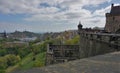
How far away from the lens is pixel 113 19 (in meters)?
55.4

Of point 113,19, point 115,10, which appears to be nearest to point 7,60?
point 113,19

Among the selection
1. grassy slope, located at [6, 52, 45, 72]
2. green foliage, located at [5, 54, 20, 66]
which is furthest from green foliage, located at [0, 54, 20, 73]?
grassy slope, located at [6, 52, 45, 72]

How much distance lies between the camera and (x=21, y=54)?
145500mm

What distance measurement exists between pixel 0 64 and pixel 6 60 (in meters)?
9.23

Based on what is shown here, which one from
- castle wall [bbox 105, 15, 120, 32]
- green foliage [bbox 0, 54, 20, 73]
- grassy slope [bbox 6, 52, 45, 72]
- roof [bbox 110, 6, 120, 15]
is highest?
roof [bbox 110, 6, 120, 15]

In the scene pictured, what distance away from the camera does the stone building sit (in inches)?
2114

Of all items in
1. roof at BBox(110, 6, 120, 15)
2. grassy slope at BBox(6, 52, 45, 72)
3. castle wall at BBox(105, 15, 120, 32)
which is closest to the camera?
castle wall at BBox(105, 15, 120, 32)

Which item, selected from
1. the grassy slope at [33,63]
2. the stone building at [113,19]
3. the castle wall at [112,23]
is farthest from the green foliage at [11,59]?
the stone building at [113,19]

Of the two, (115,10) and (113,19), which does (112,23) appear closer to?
(113,19)

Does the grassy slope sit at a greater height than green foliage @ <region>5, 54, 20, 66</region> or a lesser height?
greater

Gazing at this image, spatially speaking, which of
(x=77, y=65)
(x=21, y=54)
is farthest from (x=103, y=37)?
(x=21, y=54)

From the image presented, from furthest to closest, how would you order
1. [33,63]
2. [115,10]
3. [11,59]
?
[11,59]
[33,63]
[115,10]

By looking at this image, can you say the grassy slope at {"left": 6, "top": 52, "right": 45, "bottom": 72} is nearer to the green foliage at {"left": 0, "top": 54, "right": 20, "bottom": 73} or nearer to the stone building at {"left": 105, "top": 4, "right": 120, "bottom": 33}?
the stone building at {"left": 105, "top": 4, "right": 120, "bottom": 33}

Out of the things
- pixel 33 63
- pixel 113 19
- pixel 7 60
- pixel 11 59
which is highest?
pixel 113 19
